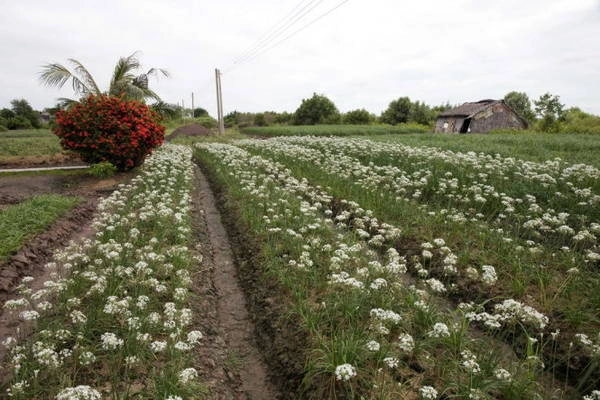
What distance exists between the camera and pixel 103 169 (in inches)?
558

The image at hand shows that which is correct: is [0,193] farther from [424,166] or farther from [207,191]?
[424,166]

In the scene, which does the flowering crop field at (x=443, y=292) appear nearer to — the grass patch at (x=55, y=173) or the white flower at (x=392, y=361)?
the white flower at (x=392, y=361)

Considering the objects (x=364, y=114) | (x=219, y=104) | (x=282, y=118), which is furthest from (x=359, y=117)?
(x=219, y=104)

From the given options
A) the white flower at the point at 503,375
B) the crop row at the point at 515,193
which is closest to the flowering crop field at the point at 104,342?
the white flower at the point at 503,375

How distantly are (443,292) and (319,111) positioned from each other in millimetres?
70894

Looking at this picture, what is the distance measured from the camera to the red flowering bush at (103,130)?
552 inches

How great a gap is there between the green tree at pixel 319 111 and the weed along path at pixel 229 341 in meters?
68.1

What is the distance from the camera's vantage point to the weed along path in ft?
14.2

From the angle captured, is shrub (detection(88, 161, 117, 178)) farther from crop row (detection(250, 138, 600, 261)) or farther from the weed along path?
crop row (detection(250, 138, 600, 261))

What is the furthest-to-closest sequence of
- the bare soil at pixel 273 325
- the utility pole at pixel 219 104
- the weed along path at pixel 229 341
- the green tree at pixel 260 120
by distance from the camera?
the green tree at pixel 260 120 → the utility pole at pixel 219 104 → the bare soil at pixel 273 325 → the weed along path at pixel 229 341

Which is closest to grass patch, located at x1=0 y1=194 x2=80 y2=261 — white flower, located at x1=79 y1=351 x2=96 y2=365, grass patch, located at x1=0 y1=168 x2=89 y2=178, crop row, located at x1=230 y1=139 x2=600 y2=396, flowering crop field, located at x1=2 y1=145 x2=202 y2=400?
flowering crop field, located at x1=2 y1=145 x2=202 y2=400

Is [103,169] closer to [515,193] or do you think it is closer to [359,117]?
[515,193]

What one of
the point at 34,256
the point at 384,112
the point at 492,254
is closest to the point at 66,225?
the point at 34,256

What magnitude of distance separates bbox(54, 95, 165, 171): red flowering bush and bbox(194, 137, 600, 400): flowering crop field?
6746 mm
